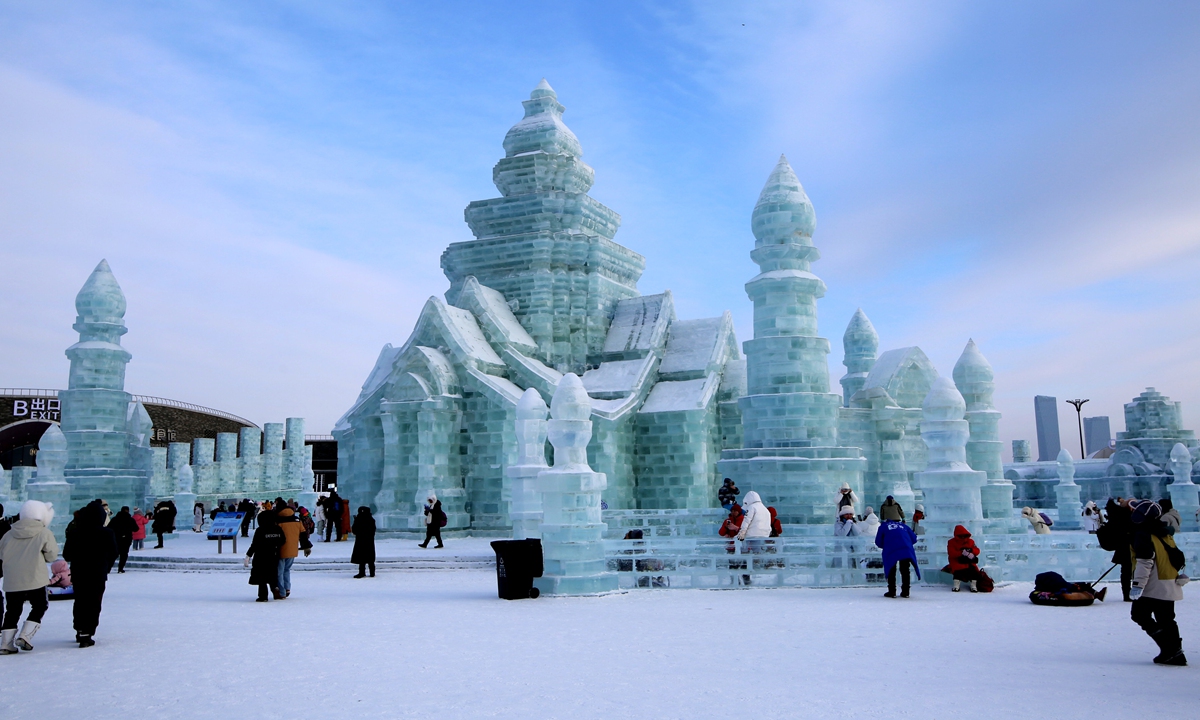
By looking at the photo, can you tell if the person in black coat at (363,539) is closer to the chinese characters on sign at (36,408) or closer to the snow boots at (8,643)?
the snow boots at (8,643)

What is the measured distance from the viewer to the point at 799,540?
14.2 meters

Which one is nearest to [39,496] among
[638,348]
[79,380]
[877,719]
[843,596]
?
[79,380]

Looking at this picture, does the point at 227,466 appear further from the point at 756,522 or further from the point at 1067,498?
the point at 1067,498

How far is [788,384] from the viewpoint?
63.4ft

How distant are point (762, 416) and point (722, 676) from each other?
41.4 ft

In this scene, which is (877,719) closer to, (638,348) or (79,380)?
(638,348)

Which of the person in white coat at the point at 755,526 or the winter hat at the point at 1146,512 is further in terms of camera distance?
the person in white coat at the point at 755,526

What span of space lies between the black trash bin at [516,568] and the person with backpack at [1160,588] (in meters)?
7.46

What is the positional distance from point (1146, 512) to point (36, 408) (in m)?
54.0

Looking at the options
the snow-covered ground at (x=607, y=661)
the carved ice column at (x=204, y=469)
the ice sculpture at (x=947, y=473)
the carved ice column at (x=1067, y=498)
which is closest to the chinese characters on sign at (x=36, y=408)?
the carved ice column at (x=204, y=469)

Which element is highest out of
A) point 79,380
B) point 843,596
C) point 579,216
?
point 579,216

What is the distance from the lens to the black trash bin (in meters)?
12.5

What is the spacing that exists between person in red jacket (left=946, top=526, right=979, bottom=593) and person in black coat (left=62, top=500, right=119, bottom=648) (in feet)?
35.6

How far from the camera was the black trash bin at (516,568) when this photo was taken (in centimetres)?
1248
